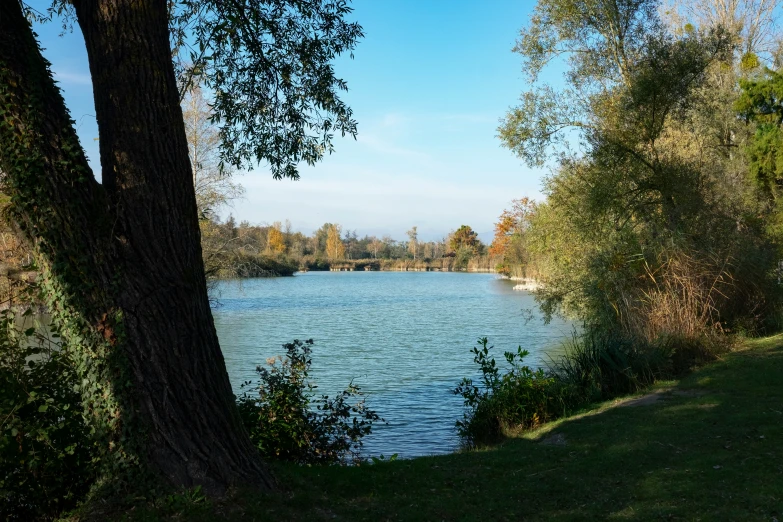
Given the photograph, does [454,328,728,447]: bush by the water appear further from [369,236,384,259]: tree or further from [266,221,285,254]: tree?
[369,236,384,259]: tree

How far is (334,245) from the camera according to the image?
397 ft

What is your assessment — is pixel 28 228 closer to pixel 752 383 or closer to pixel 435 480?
pixel 435 480

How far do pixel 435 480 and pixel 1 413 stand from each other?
3.68 m

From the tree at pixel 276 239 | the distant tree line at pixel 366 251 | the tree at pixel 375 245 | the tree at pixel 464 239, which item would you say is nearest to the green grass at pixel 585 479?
the distant tree line at pixel 366 251

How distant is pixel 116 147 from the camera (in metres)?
4.62

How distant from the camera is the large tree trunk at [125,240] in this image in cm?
439

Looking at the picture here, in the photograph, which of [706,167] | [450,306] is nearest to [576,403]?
[706,167]

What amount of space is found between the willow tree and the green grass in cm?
44

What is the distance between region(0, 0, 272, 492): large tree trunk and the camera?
173 inches

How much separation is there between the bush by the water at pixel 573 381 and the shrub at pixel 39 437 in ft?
19.4

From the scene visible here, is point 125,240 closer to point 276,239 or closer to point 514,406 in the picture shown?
point 514,406

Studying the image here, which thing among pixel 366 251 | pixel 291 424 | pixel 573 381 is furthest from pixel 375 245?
pixel 291 424

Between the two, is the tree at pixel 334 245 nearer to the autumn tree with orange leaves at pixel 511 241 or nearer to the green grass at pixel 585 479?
the autumn tree with orange leaves at pixel 511 241

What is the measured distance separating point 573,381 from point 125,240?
8.42 metres
